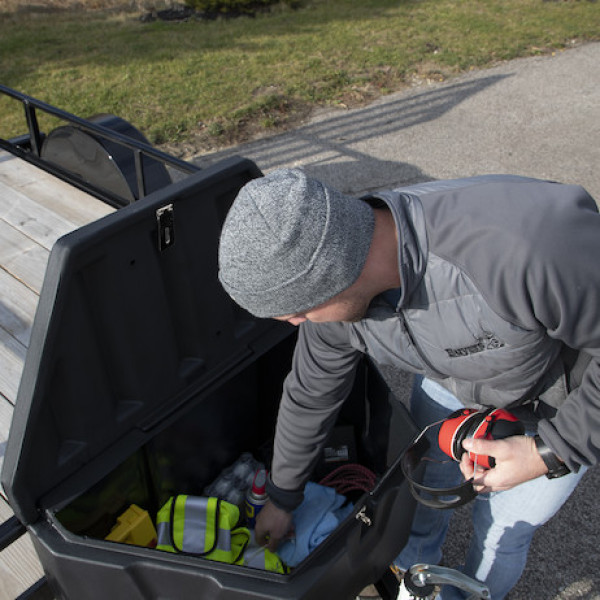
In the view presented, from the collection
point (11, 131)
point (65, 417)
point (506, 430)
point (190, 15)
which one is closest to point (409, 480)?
point (506, 430)

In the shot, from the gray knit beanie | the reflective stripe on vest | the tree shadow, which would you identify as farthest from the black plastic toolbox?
the tree shadow

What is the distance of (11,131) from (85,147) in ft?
12.9

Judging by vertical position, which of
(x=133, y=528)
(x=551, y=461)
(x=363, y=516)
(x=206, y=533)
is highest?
(x=551, y=461)

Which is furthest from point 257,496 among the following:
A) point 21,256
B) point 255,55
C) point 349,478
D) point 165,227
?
point 255,55

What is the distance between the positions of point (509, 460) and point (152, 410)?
3.56 feet

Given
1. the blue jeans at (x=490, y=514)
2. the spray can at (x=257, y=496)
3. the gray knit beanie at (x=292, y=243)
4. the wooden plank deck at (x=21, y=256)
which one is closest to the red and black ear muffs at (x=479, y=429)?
the blue jeans at (x=490, y=514)

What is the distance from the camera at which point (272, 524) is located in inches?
77.8

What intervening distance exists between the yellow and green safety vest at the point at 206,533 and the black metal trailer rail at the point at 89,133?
1220 mm

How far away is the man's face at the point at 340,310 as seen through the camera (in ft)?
4.37

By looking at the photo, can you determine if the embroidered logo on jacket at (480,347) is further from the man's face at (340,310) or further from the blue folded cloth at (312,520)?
the blue folded cloth at (312,520)

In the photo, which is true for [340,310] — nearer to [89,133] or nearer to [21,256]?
[21,256]

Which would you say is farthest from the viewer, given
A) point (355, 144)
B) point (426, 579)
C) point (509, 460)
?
point (355, 144)

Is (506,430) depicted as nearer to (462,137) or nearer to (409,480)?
(409,480)

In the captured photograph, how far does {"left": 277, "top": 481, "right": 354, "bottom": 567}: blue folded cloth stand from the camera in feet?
6.68
